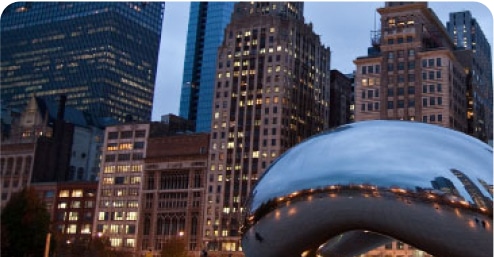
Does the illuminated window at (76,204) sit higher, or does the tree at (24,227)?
the illuminated window at (76,204)

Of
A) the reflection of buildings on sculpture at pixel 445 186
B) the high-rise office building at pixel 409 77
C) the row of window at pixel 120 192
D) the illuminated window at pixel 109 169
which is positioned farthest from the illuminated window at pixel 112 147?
the reflection of buildings on sculpture at pixel 445 186

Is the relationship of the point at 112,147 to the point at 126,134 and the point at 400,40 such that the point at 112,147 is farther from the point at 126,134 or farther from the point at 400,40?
the point at 400,40

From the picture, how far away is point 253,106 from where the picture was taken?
4633 inches

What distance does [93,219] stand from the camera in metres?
126

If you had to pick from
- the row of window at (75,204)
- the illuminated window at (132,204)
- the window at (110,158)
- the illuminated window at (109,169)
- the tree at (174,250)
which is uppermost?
the window at (110,158)

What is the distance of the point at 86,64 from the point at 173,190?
8284cm

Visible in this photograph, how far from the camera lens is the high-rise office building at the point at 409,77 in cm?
10119

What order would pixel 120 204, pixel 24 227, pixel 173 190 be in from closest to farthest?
pixel 24 227 < pixel 173 190 < pixel 120 204

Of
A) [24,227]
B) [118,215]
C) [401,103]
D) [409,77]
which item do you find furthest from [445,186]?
[118,215]

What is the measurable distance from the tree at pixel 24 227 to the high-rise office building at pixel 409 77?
65.7 metres

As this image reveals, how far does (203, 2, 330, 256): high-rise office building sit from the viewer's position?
113 metres

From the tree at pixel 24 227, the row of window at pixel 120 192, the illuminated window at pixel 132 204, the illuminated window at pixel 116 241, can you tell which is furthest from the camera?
the row of window at pixel 120 192

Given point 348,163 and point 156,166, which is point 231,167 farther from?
point 348,163

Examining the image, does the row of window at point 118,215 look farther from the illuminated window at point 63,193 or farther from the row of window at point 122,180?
the illuminated window at point 63,193
